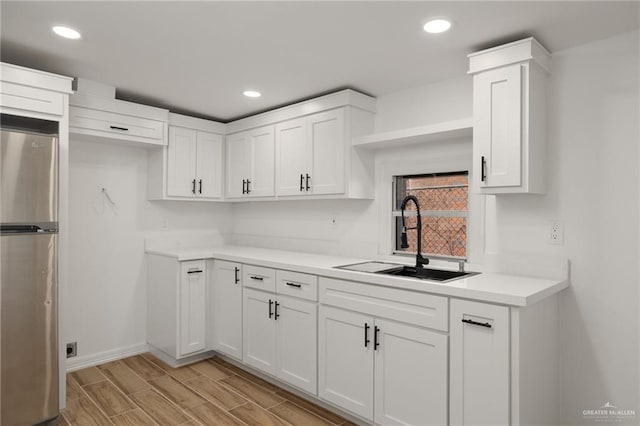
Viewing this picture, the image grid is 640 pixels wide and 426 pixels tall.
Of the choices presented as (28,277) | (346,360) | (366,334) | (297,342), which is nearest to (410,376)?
(366,334)

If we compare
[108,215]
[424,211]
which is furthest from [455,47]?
[108,215]

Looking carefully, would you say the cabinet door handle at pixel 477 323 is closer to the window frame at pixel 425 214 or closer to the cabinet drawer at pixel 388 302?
the cabinet drawer at pixel 388 302

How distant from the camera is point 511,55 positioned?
85.8 inches

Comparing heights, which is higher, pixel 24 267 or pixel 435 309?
pixel 24 267

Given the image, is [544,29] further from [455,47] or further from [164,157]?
[164,157]

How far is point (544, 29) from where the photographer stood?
6.88 ft

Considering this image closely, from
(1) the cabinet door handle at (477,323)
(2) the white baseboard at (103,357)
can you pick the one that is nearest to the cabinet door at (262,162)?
(2) the white baseboard at (103,357)

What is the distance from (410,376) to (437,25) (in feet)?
6.25

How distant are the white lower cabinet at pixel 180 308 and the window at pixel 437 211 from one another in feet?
5.80

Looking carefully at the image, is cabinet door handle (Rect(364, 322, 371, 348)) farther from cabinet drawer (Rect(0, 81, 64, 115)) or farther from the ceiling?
cabinet drawer (Rect(0, 81, 64, 115))

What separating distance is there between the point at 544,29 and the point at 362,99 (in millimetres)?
1366

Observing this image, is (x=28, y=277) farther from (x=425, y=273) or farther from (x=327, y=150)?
(x=425, y=273)

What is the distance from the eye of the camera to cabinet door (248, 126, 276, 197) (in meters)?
3.69

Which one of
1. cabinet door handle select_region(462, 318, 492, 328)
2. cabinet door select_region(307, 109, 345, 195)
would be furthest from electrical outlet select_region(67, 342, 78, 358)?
cabinet door handle select_region(462, 318, 492, 328)
